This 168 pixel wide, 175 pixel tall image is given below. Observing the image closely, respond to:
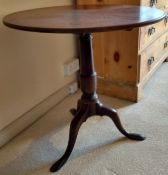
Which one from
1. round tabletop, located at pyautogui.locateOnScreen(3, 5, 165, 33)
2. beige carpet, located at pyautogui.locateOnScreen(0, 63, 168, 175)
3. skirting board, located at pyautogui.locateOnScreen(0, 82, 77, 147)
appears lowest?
beige carpet, located at pyautogui.locateOnScreen(0, 63, 168, 175)

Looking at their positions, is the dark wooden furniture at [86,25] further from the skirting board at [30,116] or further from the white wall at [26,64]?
the skirting board at [30,116]

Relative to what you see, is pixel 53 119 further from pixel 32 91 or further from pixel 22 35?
A: pixel 22 35

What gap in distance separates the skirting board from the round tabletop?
687 mm

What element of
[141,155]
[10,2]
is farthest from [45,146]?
[10,2]

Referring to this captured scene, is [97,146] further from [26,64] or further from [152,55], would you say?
[152,55]

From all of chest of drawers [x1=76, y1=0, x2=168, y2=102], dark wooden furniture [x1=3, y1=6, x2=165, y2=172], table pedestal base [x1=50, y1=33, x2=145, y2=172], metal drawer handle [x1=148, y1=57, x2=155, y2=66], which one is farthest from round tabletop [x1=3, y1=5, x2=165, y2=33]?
metal drawer handle [x1=148, y1=57, x2=155, y2=66]

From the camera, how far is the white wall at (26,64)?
1509 mm

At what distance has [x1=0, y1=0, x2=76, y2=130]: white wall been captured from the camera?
1509 mm

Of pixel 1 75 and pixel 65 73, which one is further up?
pixel 1 75

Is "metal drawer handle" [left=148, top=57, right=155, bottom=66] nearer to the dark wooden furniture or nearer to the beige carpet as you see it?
the beige carpet

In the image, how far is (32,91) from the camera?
5.79 ft

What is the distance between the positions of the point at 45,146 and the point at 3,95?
15.4 inches

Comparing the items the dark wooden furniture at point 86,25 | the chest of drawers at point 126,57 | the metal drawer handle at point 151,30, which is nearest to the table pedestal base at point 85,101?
the dark wooden furniture at point 86,25

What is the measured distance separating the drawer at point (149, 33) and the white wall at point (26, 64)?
0.56 m
